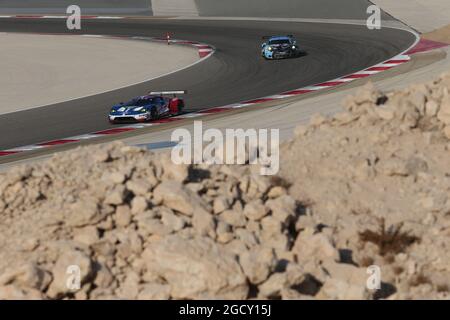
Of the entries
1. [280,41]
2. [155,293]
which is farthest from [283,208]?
[280,41]

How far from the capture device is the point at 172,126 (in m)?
29.9

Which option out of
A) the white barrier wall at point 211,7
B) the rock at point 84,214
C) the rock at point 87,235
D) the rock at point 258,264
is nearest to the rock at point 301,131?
the rock at point 258,264

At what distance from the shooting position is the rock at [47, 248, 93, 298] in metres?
12.5

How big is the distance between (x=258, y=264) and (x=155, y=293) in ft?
4.62

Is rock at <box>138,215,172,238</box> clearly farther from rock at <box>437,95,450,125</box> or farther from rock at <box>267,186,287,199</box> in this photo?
rock at <box>437,95,450,125</box>

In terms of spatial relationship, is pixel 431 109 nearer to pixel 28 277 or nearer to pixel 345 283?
pixel 345 283

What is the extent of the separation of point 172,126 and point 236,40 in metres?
18.0

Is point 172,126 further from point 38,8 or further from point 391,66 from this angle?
point 38,8

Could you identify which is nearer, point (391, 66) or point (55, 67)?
point (391, 66)

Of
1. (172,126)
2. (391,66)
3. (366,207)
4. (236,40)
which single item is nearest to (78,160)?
(366,207)

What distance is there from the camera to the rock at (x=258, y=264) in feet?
41.1

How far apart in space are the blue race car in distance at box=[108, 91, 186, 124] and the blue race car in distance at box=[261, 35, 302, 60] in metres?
10.6

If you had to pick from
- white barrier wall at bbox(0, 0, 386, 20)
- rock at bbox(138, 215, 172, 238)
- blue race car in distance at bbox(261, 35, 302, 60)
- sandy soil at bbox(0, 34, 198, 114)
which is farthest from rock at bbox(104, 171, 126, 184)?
white barrier wall at bbox(0, 0, 386, 20)

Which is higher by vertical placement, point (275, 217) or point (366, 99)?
point (366, 99)
